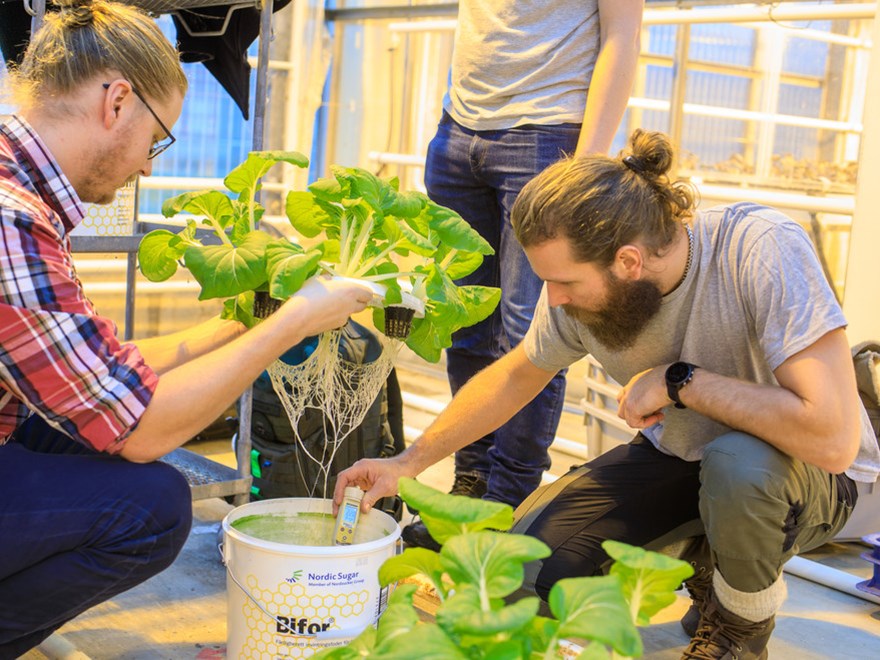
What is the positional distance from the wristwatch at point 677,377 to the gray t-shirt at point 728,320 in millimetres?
71

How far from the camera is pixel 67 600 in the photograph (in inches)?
57.2

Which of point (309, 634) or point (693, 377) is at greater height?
point (693, 377)

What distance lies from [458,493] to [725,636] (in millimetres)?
783

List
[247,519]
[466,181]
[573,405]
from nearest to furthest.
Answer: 1. [247,519]
2. [466,181]
3. [573,405]

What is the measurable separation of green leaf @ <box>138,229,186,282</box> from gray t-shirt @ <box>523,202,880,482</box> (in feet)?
2.09

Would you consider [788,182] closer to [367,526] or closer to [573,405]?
[573,405]

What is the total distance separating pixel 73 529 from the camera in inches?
55.6

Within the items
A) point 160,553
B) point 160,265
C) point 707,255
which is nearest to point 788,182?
point 707,255

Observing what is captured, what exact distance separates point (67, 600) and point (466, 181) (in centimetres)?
125

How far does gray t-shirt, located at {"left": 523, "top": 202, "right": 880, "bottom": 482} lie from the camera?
1.62 metres

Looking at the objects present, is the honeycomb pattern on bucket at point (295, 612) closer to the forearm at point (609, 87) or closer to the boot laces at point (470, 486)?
the boot laces at point (470, 486)

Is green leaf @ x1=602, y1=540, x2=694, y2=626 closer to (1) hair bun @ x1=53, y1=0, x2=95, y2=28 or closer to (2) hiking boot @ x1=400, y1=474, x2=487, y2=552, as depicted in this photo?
(1) hair bun @ x1=53, y1=0, x2=95, y2=28

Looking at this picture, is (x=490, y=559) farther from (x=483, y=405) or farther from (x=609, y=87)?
(x=609, y=87)

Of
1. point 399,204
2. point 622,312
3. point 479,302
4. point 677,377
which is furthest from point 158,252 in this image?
point 677,377
